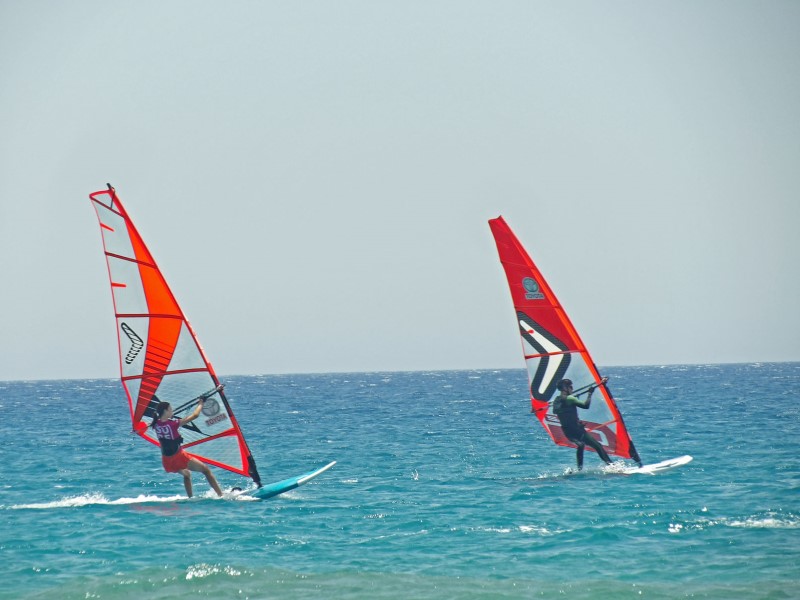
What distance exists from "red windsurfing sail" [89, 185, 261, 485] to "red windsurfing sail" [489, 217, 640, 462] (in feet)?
25.6

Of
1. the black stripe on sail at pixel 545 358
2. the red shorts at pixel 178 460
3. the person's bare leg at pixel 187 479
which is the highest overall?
the black stripe on sail at pixel 545 358

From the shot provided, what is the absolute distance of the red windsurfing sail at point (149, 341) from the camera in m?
18.7

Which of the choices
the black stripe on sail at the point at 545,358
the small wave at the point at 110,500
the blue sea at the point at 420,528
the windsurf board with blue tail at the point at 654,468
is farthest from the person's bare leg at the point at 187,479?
the windsurf board with blue tail at the point at 654,468

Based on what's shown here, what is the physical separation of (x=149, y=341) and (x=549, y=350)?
9652 millimetres

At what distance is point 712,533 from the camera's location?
15.6 meters

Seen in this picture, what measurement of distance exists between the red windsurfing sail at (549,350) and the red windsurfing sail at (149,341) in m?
7.80

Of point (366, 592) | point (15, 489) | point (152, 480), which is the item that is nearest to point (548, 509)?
point (366, 592)

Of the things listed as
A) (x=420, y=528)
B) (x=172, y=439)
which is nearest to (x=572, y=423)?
(x=420, y=528)

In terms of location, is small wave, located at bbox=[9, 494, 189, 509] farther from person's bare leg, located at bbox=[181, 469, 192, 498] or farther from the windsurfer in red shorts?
the windsurfer in red shorts

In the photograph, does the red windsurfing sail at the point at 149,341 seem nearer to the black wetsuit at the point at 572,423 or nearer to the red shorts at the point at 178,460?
the red shorts at the point at 178,460

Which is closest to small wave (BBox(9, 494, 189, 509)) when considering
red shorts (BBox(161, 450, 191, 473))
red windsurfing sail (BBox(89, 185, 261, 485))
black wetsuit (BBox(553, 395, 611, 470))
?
red shorts (BBox(161, 450, 191, 473))

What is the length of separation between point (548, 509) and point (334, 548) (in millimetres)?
5035

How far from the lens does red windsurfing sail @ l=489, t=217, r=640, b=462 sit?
22062 mm

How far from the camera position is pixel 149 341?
62.0 ft
